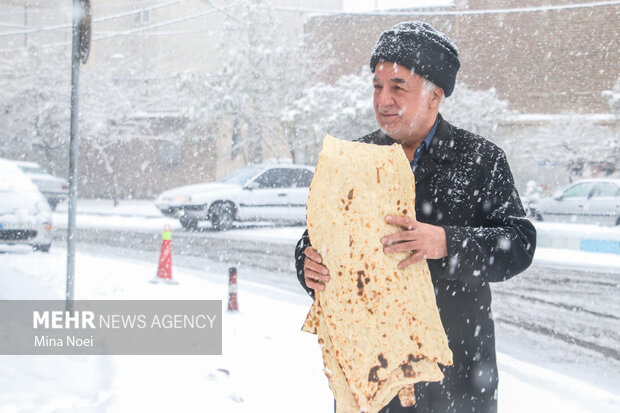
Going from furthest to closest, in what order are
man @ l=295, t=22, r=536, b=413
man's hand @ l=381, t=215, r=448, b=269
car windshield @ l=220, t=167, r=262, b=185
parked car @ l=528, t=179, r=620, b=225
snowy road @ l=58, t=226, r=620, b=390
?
1. car windshield @ l=220, t=167, r=262, b=185
2. parked car @ l=528, t=179, r=620, b=225
3. snowy road @ l=58, t=226, r=620, b=390
4. man @ l=295, t=22, r=536, b=413
5. man's hand @ l=381, t=215, r=448, b=269

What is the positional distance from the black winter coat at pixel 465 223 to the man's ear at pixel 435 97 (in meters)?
0.06

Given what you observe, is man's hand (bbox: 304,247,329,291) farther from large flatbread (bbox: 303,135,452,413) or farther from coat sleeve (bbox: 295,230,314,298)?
coat sleeve (bbox: 295,230,314,298)

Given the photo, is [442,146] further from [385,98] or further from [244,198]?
[244,198]

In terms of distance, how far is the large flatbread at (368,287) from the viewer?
54.0 inches

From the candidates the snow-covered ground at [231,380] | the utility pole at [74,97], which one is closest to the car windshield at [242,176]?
the snow-covered ground at [231,380]

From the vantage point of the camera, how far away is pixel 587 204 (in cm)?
1337

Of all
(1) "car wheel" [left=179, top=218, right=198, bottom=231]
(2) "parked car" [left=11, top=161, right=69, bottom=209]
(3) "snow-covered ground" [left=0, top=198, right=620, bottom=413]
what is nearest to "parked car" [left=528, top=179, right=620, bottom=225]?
(1) "car wheel" [left=179, top=218, right=198, bottom=231]

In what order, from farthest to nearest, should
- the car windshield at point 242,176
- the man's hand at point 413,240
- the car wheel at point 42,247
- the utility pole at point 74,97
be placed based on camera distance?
1. the car windshield at point 242,176
2. the car wheel at point 42,247
3. the utility pole at point 74,97
4. the man's hand at point 413,240

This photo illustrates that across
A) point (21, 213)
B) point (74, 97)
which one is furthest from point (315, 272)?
point (21, 213)

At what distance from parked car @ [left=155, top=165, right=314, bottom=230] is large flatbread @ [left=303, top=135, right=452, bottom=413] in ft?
38.8

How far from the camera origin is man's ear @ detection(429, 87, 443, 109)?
171 cm

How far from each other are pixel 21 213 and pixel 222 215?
5.54 metres

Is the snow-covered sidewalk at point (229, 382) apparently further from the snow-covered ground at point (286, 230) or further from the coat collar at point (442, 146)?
the snow-covered ground at point (286, 230)

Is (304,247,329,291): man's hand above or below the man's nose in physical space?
below
